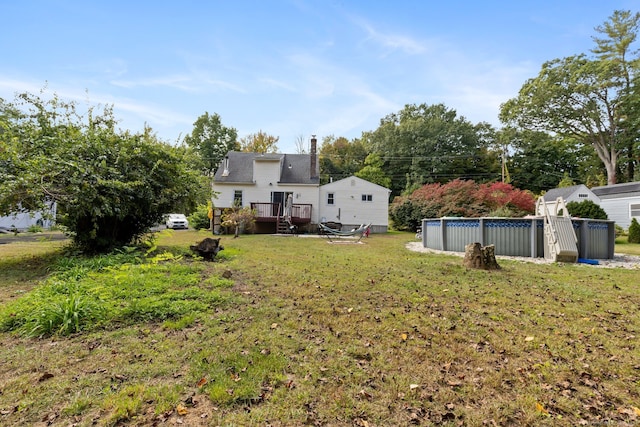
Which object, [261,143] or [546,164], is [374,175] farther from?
[546,164]

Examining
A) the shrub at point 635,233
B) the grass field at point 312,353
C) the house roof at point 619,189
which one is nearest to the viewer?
the grass field at point 312,353

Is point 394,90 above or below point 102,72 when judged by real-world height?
above

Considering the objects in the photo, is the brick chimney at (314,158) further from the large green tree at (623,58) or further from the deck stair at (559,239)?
the large green tree at (623,58)

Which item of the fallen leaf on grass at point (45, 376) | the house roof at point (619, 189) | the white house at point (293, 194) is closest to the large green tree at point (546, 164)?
the house roof at point (619, 189)

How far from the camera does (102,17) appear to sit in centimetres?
775

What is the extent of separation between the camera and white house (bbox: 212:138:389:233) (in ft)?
68.4

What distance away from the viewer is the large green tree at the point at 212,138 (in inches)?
1554

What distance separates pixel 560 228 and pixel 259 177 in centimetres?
1703

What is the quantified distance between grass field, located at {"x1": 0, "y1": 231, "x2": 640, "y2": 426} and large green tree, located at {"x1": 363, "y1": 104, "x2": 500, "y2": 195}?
3181cm

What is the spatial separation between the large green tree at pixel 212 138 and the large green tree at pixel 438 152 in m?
19.2

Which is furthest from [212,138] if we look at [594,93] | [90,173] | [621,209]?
[621,209]

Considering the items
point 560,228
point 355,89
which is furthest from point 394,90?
point 560,228

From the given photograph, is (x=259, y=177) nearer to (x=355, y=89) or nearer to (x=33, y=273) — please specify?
(x=355, y=89)

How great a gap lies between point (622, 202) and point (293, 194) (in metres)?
21.7
